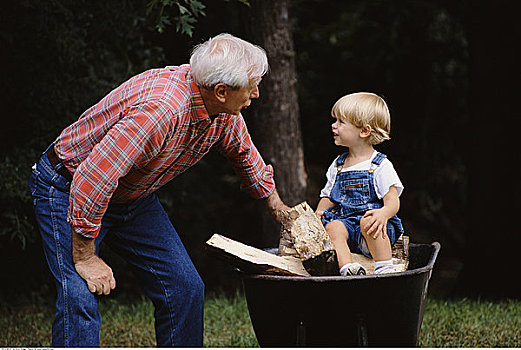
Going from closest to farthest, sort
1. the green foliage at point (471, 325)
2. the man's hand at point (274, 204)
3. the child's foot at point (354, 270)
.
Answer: the child's foot at point (354, 270), the man's hand at point (274, 204), the green foliage at point (471, 325)

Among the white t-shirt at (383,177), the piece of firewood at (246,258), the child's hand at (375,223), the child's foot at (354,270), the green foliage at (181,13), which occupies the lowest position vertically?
the child's foot at (354,270)

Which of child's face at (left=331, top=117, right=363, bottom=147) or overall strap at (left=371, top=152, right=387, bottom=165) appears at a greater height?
child's face at (left=331, top=117, right=363, bottom=147)

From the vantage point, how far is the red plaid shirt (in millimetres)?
2551

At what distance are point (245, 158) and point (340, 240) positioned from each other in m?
0.60

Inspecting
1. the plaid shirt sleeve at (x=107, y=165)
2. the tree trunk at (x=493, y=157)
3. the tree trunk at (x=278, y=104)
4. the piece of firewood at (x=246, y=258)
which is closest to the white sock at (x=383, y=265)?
the piece of firewood at (x=246, y=258)

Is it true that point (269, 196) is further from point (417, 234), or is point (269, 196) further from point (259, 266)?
point (417, 234)

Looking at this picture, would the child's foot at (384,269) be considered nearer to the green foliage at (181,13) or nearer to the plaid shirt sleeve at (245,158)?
the plaid shirt sleeve at (245,158)

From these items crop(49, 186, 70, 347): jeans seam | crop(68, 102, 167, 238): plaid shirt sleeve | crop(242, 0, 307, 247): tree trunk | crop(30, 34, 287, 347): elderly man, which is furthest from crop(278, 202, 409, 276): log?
crop(242, 0, 307, 247): tree trunk

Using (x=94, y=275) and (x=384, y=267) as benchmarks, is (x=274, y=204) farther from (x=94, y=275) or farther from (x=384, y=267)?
(x=94, y=275)

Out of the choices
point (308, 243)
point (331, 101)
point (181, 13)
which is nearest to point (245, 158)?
point (308, 243)

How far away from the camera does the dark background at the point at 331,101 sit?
16.9 ft

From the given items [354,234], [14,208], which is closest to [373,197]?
[354,234]

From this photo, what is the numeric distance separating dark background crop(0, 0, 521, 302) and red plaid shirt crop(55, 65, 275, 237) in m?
2.16

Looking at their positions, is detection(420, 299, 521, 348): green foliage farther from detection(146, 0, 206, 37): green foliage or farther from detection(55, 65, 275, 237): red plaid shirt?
detection(146, 0, 206, 37): green foliage
